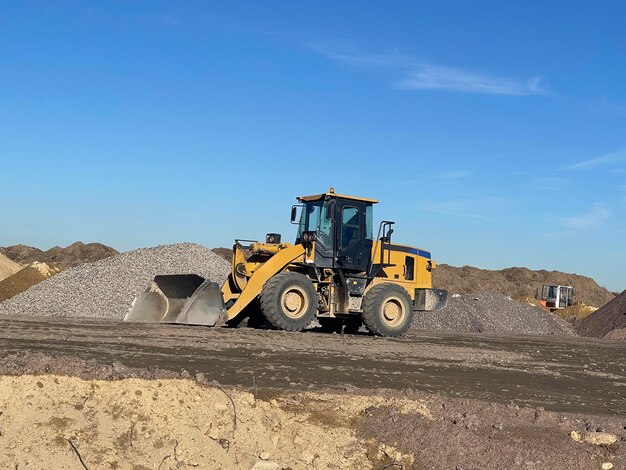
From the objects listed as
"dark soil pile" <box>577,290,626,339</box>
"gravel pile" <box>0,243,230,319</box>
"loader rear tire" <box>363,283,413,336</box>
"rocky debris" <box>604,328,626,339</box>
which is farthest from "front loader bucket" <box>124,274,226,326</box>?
"dark soil pile" <box>577,290,626,339</box>

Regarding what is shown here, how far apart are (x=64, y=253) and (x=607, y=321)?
3491 centimetres

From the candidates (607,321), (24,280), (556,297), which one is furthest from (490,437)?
(556,297)

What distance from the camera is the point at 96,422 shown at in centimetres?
587

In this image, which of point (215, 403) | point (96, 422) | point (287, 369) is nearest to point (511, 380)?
point (287, 369)

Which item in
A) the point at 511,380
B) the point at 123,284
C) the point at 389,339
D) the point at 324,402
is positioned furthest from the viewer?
the point at 123,284

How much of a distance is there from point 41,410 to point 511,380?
643cm

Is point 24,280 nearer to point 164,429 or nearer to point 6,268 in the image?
point 6,268

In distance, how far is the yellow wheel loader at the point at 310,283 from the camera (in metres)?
15.5

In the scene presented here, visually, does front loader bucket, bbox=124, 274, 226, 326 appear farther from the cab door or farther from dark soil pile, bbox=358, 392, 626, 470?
dark soil pile, bbox=358, 392, 626, 470

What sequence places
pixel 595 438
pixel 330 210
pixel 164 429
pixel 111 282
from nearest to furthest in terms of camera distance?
pixel 164 429
pixel 595 438
pixel 330 210
pixel 111 282

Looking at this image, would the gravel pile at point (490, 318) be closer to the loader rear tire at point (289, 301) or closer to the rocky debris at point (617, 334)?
the rocky debris at point (617, 334)

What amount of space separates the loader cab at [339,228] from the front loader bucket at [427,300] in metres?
1.90

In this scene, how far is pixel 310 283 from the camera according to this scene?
15617 mm

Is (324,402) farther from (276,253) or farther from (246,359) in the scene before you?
(276,253)
